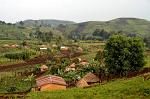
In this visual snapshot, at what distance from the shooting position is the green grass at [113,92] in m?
48.4

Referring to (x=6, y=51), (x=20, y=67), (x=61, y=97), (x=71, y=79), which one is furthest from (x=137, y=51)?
(x=6, y=51)

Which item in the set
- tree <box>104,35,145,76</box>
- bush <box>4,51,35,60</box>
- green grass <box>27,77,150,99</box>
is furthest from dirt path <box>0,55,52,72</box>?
green grass <box>27,77,150,99</box>

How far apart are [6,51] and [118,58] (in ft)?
322

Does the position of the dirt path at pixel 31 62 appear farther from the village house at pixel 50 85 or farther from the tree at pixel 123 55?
the tree at pixel 123 55

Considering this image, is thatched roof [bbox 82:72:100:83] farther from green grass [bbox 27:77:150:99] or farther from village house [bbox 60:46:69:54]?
village house [bbox 60:46:69:54]

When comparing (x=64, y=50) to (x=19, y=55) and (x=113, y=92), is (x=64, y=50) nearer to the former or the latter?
(x=19, y=55)

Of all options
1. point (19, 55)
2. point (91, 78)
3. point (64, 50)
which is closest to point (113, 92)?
point (91, 78)

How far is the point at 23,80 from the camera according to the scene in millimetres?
97938

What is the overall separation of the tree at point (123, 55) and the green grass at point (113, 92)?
76.0ft

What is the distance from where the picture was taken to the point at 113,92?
167 feet

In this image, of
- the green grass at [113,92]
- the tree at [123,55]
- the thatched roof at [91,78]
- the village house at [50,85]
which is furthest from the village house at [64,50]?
the green grass at [113,92]

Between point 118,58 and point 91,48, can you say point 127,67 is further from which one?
point 91,48

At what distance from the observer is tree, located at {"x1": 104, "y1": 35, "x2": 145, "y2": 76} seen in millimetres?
79938

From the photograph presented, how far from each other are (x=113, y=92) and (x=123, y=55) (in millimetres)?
29713
